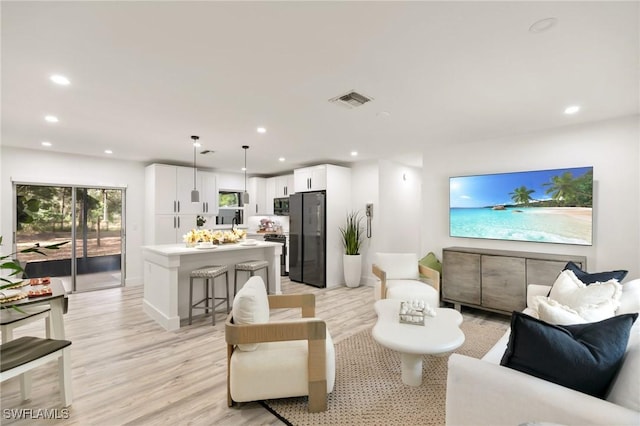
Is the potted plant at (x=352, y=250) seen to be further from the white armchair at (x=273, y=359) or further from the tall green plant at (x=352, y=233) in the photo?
the white armchair at (x=273, y=359)

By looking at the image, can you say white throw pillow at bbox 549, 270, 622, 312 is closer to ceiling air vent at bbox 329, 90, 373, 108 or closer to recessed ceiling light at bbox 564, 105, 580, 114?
recessed ceiling light at bbox 564, 105, 580, 114

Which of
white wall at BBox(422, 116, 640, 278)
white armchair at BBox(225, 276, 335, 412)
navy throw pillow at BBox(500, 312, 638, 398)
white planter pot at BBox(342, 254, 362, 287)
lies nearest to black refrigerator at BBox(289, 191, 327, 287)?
white planter pot at BBox(342, 254, 362, 287)

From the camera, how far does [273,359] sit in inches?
79.8

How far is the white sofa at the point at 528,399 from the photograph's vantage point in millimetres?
1083

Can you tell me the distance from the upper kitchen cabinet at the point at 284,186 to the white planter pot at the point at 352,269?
7.63ft

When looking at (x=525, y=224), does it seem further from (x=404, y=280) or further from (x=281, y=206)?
(x=281, y=206)

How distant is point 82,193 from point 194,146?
2591mm

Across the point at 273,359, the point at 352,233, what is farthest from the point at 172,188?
the point at 273,359

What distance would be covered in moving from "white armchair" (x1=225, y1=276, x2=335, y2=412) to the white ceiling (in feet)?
5.82

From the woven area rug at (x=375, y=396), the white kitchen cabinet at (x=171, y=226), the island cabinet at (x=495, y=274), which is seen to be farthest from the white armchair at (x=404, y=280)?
the white kitchen cabinet at (x=171, y=226)

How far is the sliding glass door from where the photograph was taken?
498cm

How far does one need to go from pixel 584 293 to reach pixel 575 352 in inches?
52.4

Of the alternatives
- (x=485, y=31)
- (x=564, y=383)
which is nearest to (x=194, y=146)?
(x=485, y=31)

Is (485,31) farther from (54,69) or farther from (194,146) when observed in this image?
(194,146)
